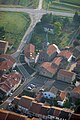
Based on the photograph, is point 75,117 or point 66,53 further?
point 66,53

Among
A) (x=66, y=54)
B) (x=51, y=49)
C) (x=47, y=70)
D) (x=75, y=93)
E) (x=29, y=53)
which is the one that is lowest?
(x=75, y=93)

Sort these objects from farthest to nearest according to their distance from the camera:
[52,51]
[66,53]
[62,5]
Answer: [62,5], [52,51], [66,53]

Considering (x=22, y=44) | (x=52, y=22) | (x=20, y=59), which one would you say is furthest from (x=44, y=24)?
(x=20, y=59)

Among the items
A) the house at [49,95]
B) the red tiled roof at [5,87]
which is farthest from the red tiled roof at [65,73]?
the red tiled roof at [5,87]

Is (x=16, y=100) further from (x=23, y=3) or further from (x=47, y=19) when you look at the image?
(x=23, y=3)

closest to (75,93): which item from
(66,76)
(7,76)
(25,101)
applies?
(66,76)

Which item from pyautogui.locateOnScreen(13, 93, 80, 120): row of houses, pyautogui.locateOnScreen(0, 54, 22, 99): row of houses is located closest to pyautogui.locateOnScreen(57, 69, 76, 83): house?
pyautogui.locateOnScreen(0, 54, 22, 99): row of houses

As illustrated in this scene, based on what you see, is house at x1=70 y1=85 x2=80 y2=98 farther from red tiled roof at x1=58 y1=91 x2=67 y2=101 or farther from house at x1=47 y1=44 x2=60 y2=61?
house at x1=47 y1=44 x2=60 y2=61

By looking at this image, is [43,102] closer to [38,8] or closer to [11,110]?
[11,110]
